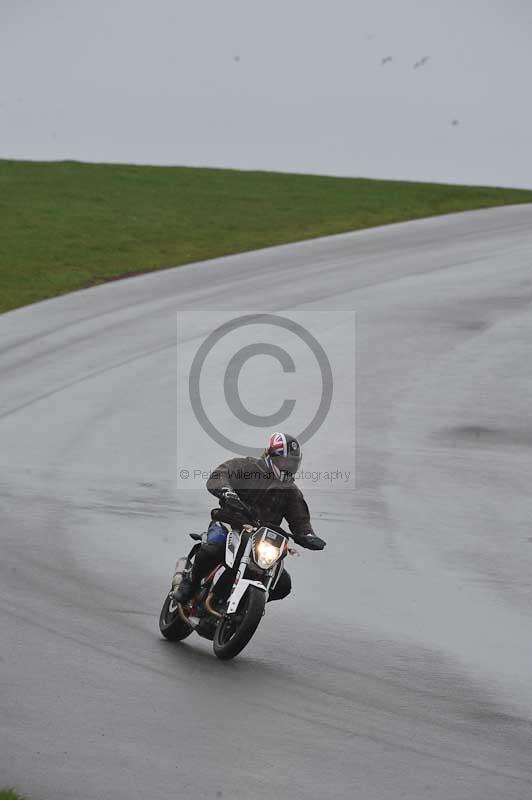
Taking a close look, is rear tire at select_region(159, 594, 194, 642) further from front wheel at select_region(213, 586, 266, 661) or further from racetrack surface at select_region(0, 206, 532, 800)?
front wheel at select_region(213, 586, 266, 661)

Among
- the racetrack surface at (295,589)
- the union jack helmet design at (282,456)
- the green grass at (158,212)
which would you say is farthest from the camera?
the green grass at (158,212)

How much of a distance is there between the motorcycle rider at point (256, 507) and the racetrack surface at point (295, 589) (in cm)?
67

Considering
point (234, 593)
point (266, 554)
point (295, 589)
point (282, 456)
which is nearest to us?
point (266, 554)

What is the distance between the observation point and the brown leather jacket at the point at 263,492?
1062 centimetres

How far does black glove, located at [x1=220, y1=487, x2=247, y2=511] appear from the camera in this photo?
33.4 ft

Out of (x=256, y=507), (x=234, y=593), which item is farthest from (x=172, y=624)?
(x=256, y=507)

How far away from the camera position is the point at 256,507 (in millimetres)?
10688

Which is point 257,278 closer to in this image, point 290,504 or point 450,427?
point 450,427

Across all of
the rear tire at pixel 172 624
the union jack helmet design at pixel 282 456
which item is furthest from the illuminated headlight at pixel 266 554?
the rear tire at pixel 172 624

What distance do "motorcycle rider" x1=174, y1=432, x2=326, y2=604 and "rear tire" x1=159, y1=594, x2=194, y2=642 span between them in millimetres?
192

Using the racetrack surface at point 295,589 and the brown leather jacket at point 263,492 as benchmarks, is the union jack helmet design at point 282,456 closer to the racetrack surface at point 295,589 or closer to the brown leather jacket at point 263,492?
the brown leather jacket at point 263,492

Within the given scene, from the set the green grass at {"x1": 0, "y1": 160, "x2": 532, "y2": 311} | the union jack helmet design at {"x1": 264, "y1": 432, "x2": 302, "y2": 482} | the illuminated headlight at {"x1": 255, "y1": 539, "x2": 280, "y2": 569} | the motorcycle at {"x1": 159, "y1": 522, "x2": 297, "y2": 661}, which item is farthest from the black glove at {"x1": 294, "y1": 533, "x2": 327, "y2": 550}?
the green grass at {"x1": 0, "y1": 160, "x2": 532, "y2": 311}

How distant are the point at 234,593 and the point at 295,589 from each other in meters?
2.81

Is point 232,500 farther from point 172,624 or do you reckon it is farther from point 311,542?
point 172,624
